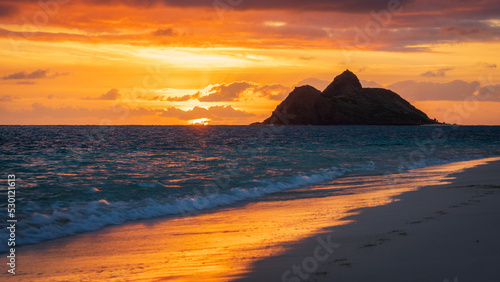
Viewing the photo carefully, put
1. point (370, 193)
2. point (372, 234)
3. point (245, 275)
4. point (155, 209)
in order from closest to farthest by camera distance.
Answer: point (245, 275)
point (372, 234)
point (155, 209)
point (370, 193)

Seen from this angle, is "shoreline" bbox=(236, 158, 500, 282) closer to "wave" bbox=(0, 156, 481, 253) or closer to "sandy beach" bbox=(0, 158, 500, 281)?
"sandy beach" bbox=(0, 158, 500, 281)

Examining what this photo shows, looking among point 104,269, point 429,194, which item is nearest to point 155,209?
point 104,269

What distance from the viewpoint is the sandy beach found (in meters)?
7.59

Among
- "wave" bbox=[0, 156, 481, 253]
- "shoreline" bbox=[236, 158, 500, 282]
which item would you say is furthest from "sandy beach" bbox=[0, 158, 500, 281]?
"wave" bbox=[0, 156, 481, 253]

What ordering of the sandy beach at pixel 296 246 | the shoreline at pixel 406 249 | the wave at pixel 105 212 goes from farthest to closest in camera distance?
the wave at pixel 105 212 → the sandy beach at pixel 296 246 → the shoreline at pixel 406 249

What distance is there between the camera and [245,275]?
765 centimetres

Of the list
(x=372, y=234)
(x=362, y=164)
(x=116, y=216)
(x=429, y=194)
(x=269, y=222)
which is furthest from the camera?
(x=362, y=164)

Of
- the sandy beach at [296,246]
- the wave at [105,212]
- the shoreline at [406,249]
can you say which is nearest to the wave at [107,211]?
the wave at [105,212]

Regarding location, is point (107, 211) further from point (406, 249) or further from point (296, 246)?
point (406, 249)

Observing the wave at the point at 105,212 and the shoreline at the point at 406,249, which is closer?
the shoreline at the point at 406,249

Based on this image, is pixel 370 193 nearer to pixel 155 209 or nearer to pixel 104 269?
pixel 155 209

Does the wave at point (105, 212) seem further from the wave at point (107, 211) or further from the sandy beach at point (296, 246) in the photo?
the sandy beach at point (296, 246)

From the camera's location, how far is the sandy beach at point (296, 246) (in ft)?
24.9

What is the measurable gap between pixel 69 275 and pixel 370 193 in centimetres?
1301
